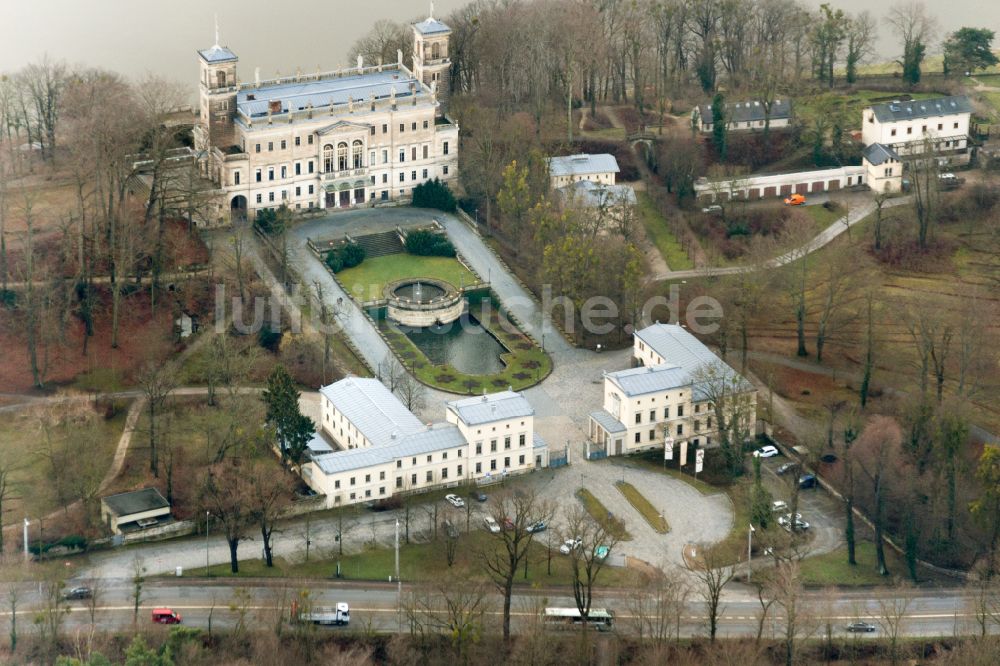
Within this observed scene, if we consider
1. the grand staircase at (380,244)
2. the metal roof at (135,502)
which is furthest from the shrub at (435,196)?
the metal roof at (135,502)

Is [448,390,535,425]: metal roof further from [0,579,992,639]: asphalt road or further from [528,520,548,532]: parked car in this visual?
[0,579,992,639]: asphalt road

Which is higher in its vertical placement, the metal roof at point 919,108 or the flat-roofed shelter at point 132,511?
the metal roof at point 919,108

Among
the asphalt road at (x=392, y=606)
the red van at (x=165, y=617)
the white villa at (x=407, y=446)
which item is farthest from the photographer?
the white villa at (x=407, y=446)

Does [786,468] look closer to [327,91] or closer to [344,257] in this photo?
[344,257]

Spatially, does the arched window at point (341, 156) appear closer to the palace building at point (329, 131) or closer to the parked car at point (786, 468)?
the palace building at point (329, 131)

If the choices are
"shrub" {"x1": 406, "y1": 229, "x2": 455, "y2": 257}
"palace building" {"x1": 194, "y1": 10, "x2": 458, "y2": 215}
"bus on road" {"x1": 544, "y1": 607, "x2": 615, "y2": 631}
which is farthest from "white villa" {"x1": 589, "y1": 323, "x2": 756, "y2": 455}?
"palace building" {"x1": 194, "y1": 10, "x2": 458, "y2": 215}

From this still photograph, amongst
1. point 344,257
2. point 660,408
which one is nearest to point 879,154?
point 660,408

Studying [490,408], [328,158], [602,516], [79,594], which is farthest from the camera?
[328,158]
